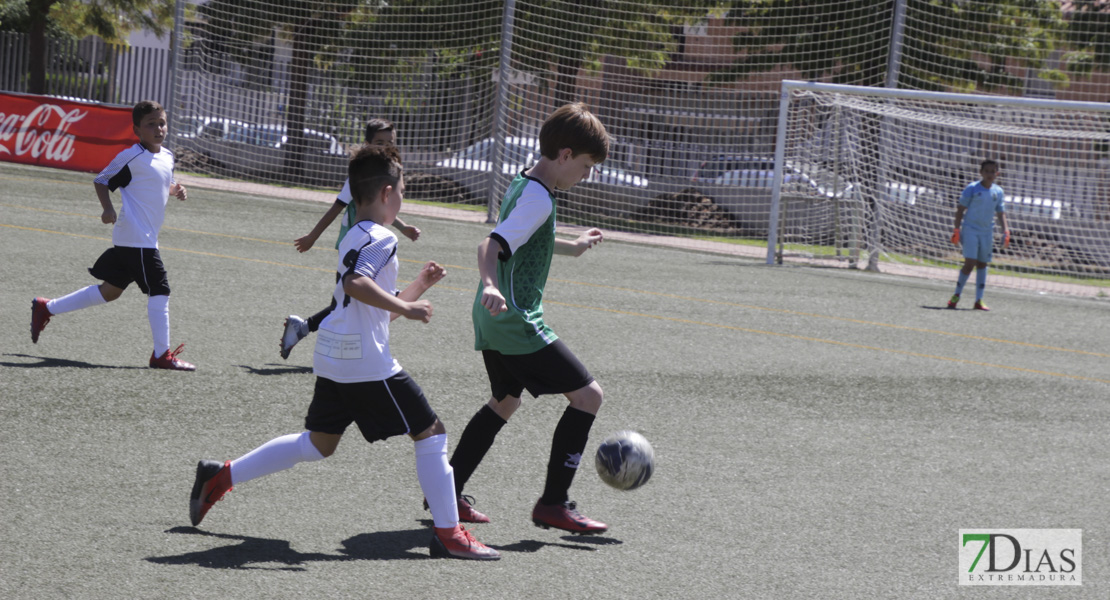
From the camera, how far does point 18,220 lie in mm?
13820

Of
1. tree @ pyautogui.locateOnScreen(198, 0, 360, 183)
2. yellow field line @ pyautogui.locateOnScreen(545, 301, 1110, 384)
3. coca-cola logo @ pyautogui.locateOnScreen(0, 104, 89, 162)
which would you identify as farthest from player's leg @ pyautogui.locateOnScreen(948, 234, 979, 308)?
coca-cola logo @ pyautogui.locateOnScreen(0, 104, 89, 162)

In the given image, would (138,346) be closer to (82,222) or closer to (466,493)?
(466,493)

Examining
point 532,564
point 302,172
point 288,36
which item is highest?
point 288,36

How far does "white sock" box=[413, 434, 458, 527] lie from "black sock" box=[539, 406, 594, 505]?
1.89ft

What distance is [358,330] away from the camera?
4.03 m

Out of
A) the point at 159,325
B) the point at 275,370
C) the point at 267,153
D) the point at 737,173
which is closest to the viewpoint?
the point at 159,325

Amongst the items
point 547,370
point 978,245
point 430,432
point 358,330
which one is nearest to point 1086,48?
point 978,245

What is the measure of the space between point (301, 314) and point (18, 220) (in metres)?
6.38

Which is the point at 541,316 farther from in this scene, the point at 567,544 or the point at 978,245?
the point at 978,245

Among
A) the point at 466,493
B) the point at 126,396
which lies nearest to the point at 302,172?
the point at 126,396

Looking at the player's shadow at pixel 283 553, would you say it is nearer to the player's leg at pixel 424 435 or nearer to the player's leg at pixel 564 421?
the player's leg at pixel 424 435

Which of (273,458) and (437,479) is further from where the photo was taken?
(273,458)

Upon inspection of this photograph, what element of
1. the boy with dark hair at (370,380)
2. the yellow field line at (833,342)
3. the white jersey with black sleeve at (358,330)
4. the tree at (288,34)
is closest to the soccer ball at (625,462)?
the boy with dark hair at (370,380)

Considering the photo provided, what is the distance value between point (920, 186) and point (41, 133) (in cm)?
1608
